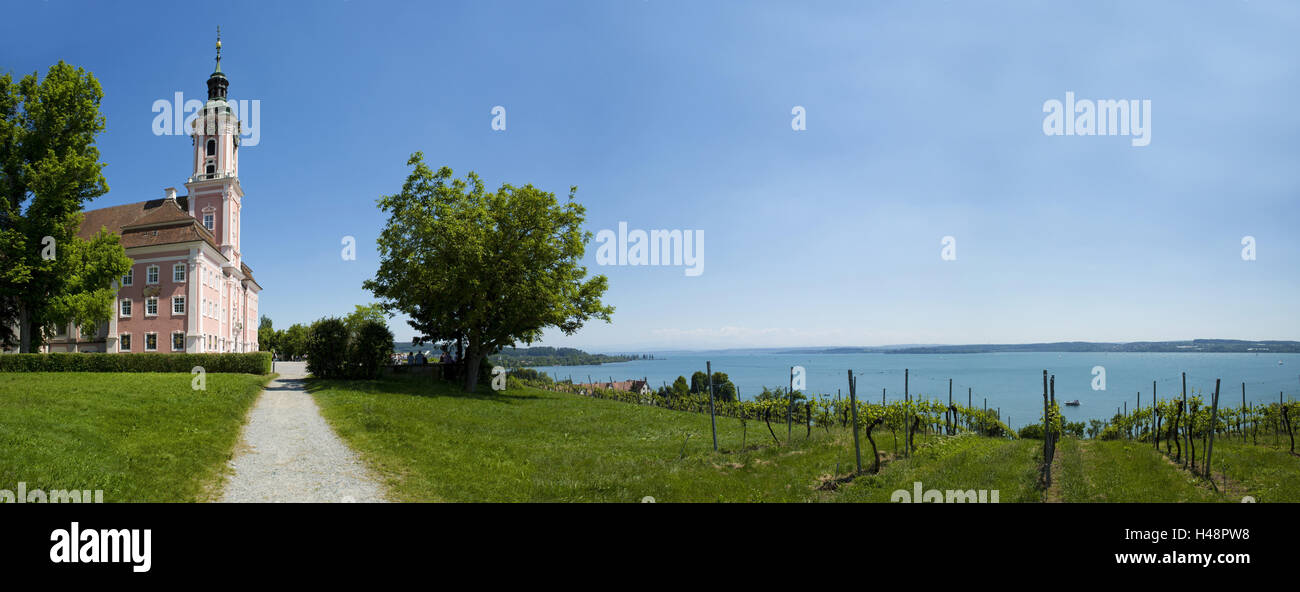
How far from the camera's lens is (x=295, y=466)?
11.1 metres

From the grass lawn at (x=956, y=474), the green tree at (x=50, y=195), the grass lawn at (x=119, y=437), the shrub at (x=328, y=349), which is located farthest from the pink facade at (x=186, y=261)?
the grass lawn at (x=956, y=474)

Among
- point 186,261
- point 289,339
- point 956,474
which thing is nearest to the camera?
point 956,474

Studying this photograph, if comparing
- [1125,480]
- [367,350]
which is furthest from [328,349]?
[1125,480]

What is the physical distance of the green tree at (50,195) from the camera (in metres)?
27.8

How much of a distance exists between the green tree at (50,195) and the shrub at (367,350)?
12.4m

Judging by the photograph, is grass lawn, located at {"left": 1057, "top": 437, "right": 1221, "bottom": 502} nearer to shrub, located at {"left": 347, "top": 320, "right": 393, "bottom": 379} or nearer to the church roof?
shrub, located at {"left": 347, "top": 320, "right": 393, "bottom": 379}

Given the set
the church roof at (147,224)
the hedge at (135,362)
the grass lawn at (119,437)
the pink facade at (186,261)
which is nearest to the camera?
the grass lawn at (119,437)

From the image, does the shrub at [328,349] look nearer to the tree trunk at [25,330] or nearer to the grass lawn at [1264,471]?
the tree trunk at [25,330]

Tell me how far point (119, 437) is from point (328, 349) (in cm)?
2044

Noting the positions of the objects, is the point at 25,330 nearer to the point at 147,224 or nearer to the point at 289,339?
the point at 147,224

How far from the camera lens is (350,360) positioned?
3152cm

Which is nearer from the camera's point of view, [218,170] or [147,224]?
[147,224]
